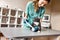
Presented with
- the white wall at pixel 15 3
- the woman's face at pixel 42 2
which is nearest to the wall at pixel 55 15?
the white wall at pixel 15 3

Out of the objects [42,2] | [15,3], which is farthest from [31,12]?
[15,3]

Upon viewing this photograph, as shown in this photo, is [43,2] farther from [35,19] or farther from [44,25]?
[44,25]

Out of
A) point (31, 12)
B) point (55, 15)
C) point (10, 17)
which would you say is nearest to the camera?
point (31, 12)

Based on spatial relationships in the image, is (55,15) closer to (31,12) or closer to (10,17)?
(31,12)

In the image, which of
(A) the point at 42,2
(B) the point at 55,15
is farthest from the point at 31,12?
(B) the point at 55,15

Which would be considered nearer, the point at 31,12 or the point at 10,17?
the point at 31,12

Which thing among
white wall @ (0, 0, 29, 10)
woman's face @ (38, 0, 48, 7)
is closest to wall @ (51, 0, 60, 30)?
white wall @ (0, 0, 29, 10)

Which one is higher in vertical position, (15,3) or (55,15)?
(15,3)

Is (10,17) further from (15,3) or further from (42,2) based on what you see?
(42,2)

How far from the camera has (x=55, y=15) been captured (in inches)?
111

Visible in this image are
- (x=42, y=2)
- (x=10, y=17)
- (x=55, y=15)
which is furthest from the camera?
(x=55, y=15)

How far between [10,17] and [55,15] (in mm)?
1120

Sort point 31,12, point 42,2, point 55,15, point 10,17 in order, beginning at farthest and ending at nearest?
1. point 55,15
2. point 10,17
3. point 31,12
4. point 42,2

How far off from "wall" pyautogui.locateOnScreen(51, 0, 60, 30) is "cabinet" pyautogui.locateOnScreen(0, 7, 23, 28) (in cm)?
83
